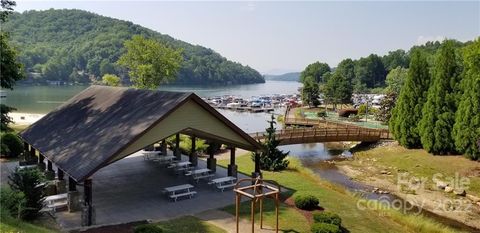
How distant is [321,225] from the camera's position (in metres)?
16.1

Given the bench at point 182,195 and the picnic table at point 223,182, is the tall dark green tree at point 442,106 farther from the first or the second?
the bench at point 182,195

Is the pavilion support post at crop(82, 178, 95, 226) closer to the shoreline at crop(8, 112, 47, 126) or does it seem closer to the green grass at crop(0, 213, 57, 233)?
the green grass at crop(0, 213, 57, 233)

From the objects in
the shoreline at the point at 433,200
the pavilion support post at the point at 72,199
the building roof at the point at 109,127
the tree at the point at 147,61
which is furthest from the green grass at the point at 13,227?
the tree at the point at 147,61

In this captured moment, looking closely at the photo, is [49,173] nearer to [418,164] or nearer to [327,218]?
[327,218]

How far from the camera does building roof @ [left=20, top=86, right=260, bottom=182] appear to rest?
53.7ft

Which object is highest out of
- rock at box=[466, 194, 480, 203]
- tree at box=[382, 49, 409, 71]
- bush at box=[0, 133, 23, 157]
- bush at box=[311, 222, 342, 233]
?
tree at box=[382, 49, 409, 71]

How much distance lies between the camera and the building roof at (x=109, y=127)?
1636 centimetres

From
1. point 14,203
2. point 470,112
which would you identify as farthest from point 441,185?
point 14,203

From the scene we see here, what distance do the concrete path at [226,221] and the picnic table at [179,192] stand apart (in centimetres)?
203

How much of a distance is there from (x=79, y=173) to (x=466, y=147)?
3024 cm

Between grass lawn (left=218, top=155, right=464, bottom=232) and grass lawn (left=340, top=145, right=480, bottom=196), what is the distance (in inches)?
435

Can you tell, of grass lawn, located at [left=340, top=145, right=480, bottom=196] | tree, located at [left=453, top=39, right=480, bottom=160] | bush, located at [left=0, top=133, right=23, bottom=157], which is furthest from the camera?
tree, located at [left=453, top=39, right=480, bottom=160]

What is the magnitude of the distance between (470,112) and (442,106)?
9.83 ft

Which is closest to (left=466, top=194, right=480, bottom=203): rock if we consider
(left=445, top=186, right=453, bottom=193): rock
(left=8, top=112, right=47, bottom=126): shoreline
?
(left=445, top=186, right=453, bottom=193): rock
